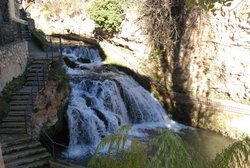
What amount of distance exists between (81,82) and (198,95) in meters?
6.30

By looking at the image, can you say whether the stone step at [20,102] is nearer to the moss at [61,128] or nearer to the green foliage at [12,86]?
the green foliage at [12,86]

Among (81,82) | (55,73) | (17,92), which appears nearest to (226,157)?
(17,92)

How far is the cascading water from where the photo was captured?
606 inches

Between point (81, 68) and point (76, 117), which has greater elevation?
point (81, 68)

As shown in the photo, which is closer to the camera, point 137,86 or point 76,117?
point 76,117

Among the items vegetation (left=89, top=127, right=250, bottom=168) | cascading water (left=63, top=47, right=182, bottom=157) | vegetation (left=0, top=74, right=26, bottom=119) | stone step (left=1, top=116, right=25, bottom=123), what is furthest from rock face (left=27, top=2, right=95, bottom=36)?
vegetation (left=89, top=127, right=250, bottom=168)

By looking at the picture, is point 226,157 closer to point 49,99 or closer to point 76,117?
point 49,99

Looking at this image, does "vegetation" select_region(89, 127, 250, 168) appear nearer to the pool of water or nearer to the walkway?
the walkway

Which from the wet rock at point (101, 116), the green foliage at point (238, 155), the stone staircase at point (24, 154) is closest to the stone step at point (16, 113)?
the stone staircase at point (24, 154)

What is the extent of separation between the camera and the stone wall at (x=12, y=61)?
13164 millimetres

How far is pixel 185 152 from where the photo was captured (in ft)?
11.6

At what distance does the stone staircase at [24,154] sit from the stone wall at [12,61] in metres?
2.70

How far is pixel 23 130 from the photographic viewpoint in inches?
472

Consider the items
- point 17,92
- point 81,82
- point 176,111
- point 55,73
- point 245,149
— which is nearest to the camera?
point 245,149
